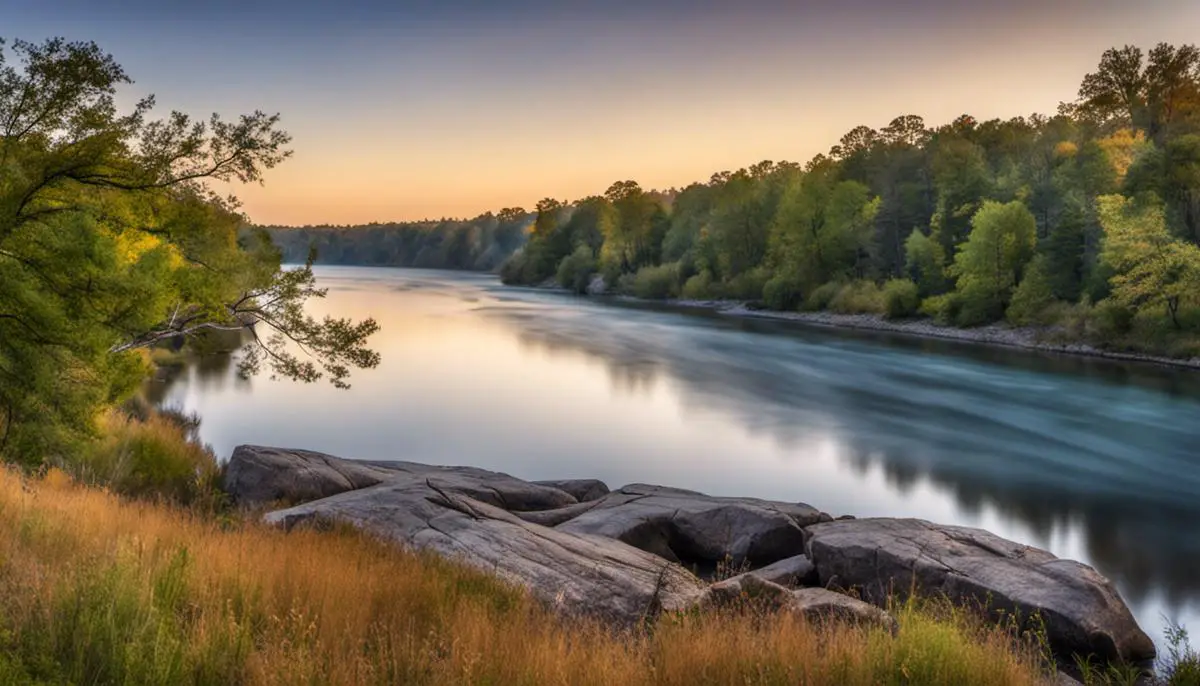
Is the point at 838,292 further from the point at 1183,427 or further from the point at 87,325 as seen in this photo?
the point at 87,325

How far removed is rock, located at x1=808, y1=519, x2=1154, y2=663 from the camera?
354 inches

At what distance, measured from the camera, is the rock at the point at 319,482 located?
13.3 m

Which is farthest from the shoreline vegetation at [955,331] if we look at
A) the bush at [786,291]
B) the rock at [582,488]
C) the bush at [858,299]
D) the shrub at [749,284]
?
the rock at [582,488]

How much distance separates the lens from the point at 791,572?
10938mm

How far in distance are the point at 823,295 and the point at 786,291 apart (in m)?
4.26

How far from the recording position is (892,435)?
83.2 feet

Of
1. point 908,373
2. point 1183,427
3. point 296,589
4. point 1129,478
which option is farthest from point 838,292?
point 296,589

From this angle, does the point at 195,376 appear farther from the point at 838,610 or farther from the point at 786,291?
the point at 786,291

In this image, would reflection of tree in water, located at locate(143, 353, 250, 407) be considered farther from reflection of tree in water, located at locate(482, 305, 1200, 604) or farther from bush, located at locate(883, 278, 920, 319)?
bush, located at locate(883, 278, 920, 319)

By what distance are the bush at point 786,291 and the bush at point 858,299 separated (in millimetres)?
4897

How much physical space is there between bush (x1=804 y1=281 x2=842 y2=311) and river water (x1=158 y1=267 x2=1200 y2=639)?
21.5 m

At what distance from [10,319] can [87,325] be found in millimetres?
732

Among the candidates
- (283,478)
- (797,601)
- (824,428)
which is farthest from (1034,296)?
(283,478)

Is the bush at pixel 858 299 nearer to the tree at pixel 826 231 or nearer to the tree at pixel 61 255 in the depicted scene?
the tree at pixel 826 231
